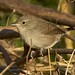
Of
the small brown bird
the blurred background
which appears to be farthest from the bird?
the blurred background

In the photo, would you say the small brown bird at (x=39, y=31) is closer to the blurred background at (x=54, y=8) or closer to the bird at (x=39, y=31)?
the bird at (x=39, y=31)

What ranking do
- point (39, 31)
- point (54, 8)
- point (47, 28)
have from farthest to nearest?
point (54, 8), point (47, 28), point (39, 31)

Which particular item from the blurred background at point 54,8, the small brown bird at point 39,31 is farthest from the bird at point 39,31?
the blurred background at point 54,8

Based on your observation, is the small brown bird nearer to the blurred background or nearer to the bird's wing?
the bird's wing

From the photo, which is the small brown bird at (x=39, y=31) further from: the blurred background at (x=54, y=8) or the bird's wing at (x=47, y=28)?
the blurred background at (x=54, y=8)

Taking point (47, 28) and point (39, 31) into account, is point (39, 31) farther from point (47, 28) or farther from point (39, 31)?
point (47, 28)

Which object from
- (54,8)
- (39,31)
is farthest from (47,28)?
(54,8)

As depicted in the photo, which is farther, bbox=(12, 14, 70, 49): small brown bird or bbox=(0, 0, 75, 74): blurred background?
bbox=(0, 0, 75, 74): blurred background

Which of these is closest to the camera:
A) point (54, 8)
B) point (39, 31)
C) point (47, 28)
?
point (39, 31)

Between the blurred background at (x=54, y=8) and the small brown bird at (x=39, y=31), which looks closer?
the small brown bird at (x=39, y=31)
